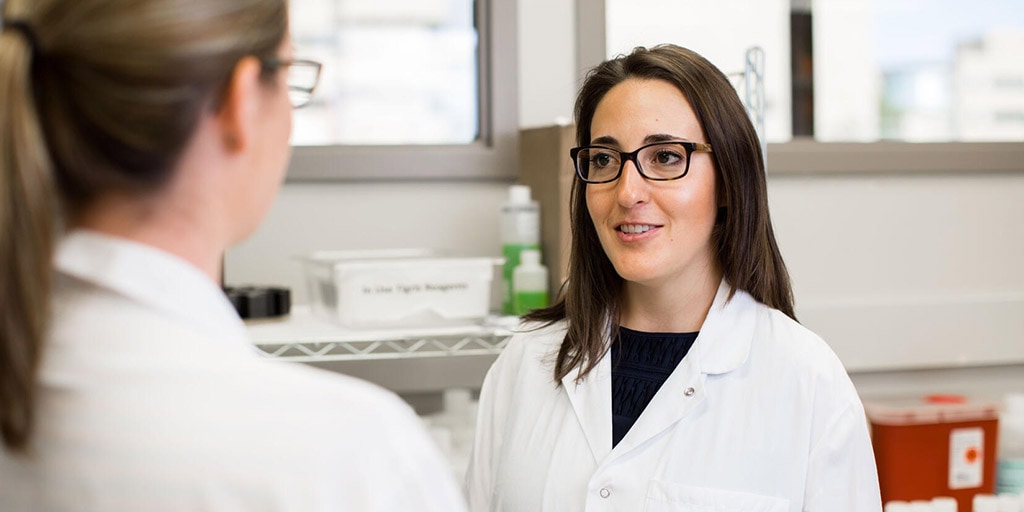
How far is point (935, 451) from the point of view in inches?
79.1

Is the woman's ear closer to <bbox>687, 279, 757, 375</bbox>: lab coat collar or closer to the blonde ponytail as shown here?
the blonde ponytail

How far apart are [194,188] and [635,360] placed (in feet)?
2.86

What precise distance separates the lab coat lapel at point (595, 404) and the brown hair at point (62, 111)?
854 mm

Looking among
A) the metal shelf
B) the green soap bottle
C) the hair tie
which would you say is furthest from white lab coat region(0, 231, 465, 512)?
the green soap bottle

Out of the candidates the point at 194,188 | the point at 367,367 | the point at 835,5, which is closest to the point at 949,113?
the point at 835,5

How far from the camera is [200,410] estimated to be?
0.52m

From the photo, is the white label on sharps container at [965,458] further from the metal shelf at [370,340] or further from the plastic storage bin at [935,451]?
the metal shelf at [370,340]

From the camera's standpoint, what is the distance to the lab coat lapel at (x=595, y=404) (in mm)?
1284

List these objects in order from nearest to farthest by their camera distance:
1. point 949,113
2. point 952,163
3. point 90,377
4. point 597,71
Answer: point 90,377 < point 597,71 < point 952,163 < point 949,113

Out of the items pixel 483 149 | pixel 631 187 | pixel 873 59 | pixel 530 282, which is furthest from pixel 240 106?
pixel 873 59

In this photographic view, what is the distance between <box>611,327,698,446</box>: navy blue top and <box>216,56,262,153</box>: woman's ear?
2.67 ft

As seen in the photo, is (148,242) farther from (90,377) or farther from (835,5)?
(835,5)

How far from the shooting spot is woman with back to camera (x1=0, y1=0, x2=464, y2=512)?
0.52 meters

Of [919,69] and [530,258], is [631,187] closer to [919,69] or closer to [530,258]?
[530,258]
